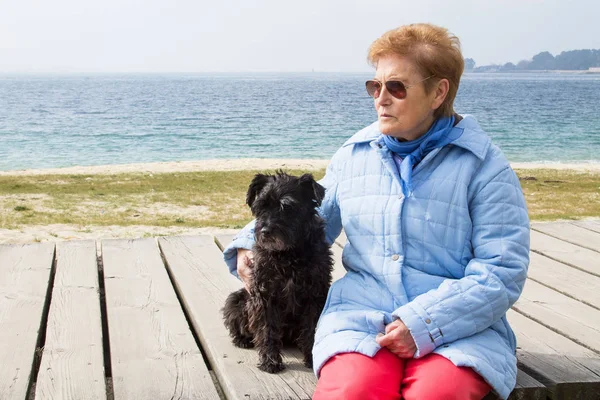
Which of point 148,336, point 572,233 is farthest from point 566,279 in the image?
point 148,336

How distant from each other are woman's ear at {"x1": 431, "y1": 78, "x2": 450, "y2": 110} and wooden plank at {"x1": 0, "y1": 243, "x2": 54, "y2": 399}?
233 cm

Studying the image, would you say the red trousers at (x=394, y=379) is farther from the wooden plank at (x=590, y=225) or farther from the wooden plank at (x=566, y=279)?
the wooden plank at (x=590, y=225)

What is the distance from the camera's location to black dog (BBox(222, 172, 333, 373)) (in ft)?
11.1

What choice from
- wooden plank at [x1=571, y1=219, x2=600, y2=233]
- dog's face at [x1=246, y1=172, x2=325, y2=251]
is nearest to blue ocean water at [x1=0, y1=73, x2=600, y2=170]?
wooden plank at [x1=571, y1=219, x2=600, y2=233]

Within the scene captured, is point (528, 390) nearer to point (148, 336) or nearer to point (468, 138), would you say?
point (468, 138)

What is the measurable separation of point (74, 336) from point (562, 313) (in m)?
2.94

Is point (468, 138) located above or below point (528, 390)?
above

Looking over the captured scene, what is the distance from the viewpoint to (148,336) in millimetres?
3861

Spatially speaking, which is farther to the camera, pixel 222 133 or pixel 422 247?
pixel 222 133

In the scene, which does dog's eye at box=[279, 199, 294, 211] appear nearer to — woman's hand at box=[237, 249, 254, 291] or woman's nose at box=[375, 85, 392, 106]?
woman's hand at box=[237, 249, 254, 291]

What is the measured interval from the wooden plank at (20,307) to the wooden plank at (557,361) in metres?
2.45

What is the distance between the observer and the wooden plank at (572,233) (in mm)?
6051

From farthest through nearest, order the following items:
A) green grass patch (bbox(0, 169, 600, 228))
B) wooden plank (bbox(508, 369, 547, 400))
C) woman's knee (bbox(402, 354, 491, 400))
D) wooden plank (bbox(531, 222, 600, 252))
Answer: green grass patch (bbox(0, 169, 600, 228))
wooden plank (bbox(531, 222, 600, 252))
wooden plank (bbox(508, 369, 547, 400))
woman's knee (bbox(402, 354, 491, 400))

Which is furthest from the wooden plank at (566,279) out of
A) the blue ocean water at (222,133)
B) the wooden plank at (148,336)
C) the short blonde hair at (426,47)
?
the blue ocean water at (222,133)
